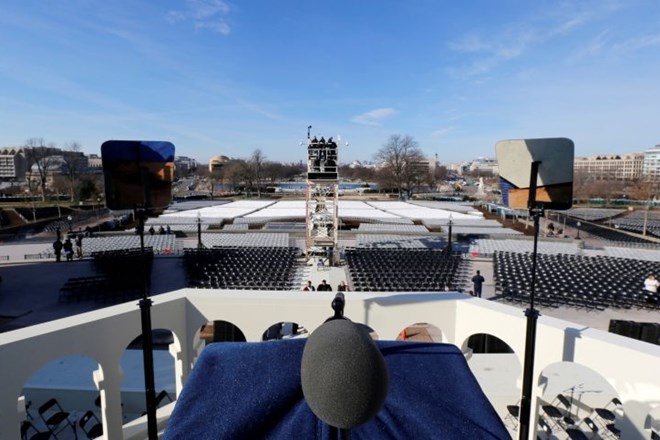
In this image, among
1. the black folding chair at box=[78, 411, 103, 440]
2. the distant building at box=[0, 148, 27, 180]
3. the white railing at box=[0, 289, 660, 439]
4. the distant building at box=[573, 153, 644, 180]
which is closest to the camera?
the white railing at box=[0, 289, 660, 439]

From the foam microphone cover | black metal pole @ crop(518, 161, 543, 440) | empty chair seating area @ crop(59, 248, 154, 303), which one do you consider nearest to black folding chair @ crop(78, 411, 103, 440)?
black metal pole @ crop(518, 161, 543, 440)

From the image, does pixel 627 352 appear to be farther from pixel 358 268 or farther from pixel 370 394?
pixel 358 268

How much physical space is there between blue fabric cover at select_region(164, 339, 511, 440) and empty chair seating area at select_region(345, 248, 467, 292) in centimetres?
1205

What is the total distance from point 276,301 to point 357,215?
1119 inches

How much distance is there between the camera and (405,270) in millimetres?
17359

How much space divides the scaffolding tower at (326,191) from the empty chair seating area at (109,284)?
318 inches

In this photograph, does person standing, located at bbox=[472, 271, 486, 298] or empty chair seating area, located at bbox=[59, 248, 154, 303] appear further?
empty chair seating area, located at bbox=[59, 248, 154, 303]

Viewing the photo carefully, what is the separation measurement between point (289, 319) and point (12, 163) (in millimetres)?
153282

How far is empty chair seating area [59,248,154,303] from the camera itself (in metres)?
14.7

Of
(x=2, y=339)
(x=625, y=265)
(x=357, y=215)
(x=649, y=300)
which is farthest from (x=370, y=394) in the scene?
(x=357, y=215)

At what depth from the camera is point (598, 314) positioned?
1402 cm

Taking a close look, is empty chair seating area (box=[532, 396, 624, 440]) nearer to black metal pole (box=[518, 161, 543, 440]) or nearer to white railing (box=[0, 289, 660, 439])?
white railing (box=[0, 289, 660, 439])

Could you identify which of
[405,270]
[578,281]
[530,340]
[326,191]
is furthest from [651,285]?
[326,191]

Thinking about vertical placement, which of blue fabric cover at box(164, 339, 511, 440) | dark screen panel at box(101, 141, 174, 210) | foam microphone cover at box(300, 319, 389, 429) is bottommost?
blue fabric cover at box(164, 339, 511, 440)
